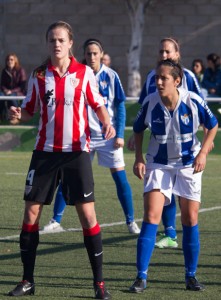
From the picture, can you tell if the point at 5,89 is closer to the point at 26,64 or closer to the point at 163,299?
the point at 26,64

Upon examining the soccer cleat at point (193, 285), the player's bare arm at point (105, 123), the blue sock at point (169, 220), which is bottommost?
the soccer cleat at point (193, 285)

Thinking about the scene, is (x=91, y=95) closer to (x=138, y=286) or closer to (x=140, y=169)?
(x=140, y=169)

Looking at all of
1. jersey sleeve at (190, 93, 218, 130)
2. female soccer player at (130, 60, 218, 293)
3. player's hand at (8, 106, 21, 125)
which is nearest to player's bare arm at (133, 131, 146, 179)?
female soccer player at (130, 60, 218, 293)

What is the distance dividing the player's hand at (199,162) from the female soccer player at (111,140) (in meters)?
2.92

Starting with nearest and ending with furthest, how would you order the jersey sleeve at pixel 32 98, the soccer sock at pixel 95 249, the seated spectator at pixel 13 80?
the soccer sock at pixel 95 249 < the jersey sleeve at pixel 32 98 < the seated spectator at pixel 13 80

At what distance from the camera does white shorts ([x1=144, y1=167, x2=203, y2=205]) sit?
7688 mm

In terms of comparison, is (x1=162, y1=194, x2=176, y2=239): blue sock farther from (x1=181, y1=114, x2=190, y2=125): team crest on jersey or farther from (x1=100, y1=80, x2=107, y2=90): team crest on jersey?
(x1=181, y1=114, x2=190, y2=125): team crest on jersey

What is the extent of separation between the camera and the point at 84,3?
30.9 metres

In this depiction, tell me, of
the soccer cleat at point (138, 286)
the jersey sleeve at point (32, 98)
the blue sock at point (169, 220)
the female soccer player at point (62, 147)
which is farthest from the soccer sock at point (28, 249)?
the blue sock at point (169, 220)

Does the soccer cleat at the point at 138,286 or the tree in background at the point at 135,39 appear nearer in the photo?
the soccer cleat at the point at 138,286

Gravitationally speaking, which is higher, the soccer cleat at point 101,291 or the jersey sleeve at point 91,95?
the jersey sleeve at point 91,95

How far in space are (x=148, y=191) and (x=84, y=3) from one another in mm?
23719

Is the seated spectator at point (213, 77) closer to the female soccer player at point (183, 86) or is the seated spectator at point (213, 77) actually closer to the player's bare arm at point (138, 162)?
the female soccer player at point (183, 86)

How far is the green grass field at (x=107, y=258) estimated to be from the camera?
7559 mm
